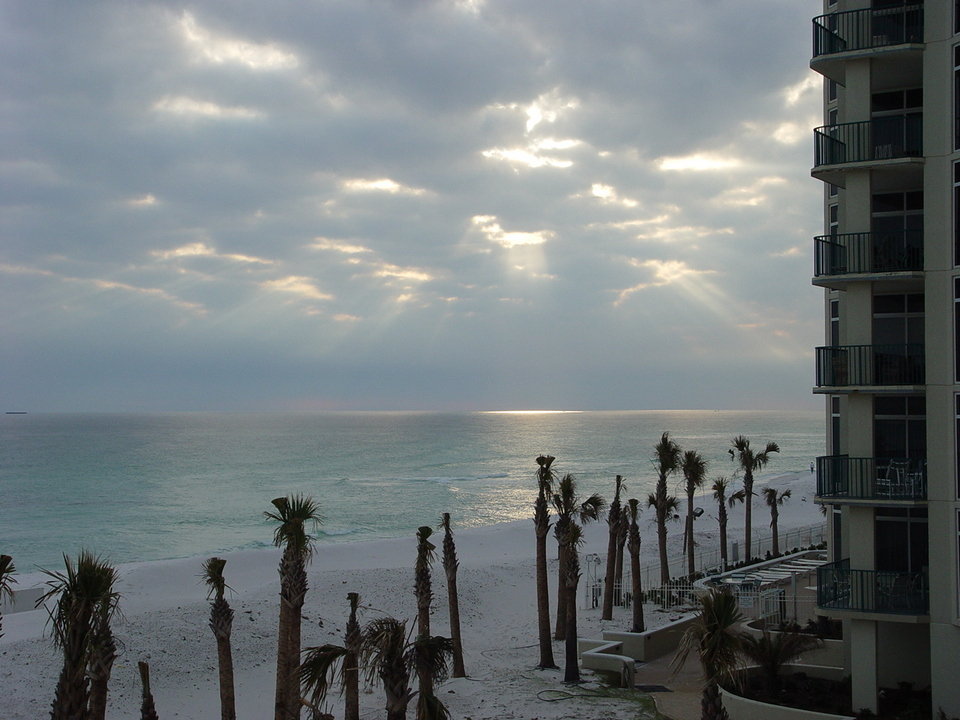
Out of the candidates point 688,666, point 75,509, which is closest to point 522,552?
point 688,666

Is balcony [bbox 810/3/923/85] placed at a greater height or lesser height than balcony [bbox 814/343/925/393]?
greater

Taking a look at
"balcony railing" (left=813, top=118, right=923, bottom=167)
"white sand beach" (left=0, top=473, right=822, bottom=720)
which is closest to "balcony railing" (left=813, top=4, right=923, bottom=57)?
"balcony railing" (left=813, top=118, right=923, bottom=167)

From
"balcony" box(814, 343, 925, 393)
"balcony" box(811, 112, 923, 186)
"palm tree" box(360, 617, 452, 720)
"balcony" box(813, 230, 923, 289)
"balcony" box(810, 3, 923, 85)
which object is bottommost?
"palm tree" box(360, 617, 452, 720)

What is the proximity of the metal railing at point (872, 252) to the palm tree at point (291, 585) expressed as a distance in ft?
44.2

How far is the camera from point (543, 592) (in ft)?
94.0

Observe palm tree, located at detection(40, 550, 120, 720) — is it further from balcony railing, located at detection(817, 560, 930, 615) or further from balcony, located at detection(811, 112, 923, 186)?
balcony, located at detection(811, 112, 923, 186)

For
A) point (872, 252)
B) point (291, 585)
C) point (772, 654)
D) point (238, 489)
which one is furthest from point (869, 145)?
point (238, 489)

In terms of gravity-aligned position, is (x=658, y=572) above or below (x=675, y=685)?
below

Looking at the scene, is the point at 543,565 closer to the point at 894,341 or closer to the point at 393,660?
the point at 894,341

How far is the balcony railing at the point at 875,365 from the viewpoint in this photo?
61.3ft

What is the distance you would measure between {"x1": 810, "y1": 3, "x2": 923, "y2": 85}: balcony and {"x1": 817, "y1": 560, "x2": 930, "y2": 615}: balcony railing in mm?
11755

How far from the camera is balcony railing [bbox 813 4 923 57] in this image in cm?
1889

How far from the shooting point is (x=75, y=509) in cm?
9612

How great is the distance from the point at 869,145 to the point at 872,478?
765cm
